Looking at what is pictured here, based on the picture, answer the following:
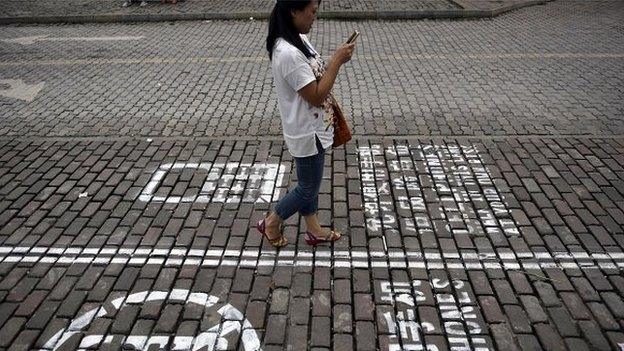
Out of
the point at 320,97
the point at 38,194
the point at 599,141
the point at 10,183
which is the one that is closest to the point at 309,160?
the point at 320,97

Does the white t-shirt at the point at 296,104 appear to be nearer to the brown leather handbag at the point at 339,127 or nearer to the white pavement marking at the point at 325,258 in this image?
the brown leather handbag at the point at 339,127

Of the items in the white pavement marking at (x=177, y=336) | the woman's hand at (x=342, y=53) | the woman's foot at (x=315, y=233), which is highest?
the woman's hand at (x=342, y=53)

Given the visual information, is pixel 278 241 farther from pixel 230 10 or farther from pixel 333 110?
pixel 230 10

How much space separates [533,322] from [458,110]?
4271 mm

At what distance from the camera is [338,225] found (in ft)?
15.4

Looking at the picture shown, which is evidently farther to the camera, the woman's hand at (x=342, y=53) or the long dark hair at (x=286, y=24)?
the woman's hand at (x=342, y=53)

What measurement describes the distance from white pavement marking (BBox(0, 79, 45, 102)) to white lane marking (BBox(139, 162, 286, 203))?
4031 mm

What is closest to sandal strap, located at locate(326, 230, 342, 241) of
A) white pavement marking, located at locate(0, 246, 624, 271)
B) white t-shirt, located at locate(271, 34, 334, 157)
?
white pavement marking, located at locate(0, 246, 624, 271)

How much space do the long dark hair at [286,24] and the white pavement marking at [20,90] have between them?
21.1ft

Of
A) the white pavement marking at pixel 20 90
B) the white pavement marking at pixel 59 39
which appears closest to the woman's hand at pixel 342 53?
the white pavement marking at pixel 20 90

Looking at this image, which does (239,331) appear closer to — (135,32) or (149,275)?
(149,275)

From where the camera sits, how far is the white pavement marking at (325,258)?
13.6 ft

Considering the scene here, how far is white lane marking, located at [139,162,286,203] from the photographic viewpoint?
203 inches

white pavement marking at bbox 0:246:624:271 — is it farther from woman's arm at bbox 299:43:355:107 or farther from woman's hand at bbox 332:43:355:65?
woman's hand at bbox 332:43:355:65
